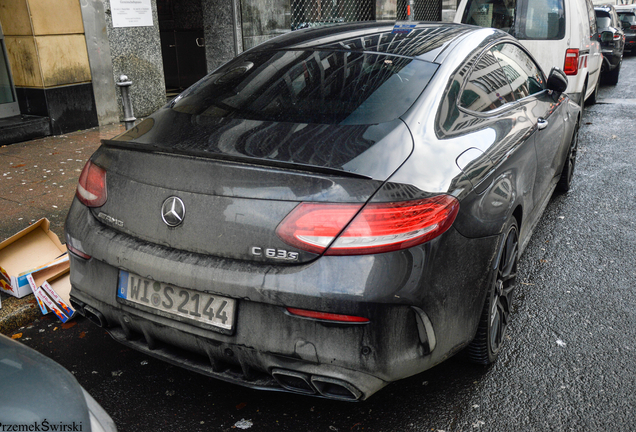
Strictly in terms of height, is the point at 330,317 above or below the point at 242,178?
below

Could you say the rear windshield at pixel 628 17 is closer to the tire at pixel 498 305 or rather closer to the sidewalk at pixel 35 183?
the sidewalk at pixel 35 183

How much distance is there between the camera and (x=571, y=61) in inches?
318

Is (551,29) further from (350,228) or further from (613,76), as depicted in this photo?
(613,76)

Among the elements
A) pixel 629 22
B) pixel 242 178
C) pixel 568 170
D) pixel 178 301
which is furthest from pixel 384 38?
pixel 629 22

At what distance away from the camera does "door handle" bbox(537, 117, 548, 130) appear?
12.2ft

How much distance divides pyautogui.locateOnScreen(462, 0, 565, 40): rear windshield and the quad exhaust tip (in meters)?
7.32

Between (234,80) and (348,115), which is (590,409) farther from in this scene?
(234,80)

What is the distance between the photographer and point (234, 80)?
3.09 meters

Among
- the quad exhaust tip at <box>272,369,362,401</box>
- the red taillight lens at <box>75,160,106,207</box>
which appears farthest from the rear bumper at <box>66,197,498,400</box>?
the red taillight lens at <box>75,160,106,207</box>

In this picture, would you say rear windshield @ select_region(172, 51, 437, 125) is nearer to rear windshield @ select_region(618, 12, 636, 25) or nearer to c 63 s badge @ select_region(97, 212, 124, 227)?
c 63 s badge @ select_region(97, 212, 124, 227)

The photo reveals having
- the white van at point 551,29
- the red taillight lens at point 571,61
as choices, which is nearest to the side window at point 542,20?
the white van at point 551,29

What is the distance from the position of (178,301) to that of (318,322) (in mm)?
568

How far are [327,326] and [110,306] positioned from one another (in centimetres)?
97

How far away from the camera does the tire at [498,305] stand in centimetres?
273
